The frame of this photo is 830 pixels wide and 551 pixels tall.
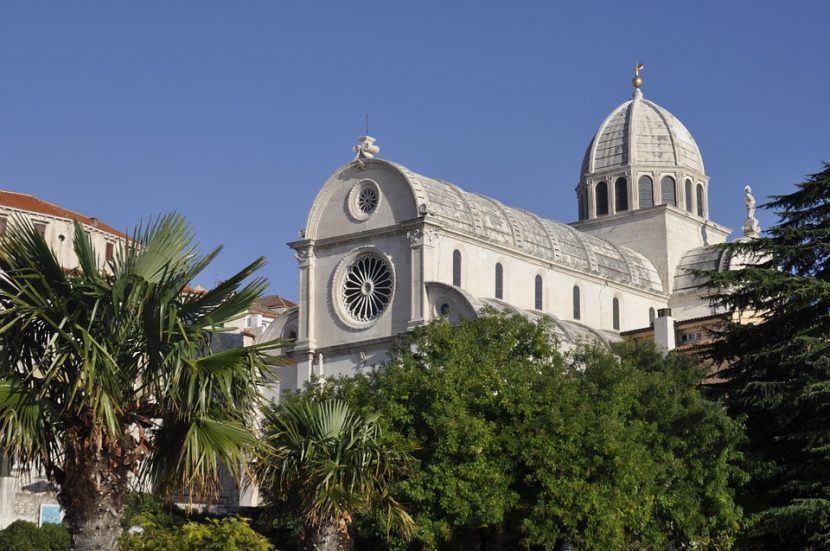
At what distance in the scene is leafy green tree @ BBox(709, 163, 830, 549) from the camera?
36.4 metres

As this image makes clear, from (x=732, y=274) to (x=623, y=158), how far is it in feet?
136

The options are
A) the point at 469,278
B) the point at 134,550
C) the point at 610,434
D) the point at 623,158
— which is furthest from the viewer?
the point at 623,158

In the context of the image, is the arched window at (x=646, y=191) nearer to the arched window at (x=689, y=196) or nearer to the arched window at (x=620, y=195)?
the arched window at (x=620, y=195)

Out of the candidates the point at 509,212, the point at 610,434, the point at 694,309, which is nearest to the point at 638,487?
the point at 610,434

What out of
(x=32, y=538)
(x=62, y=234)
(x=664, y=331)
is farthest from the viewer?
(x=62, y=234)

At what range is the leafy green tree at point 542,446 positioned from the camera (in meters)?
36.7

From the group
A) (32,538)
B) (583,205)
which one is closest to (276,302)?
(583,205)

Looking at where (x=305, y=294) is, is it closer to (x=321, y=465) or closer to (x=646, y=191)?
(x=646, y=191)

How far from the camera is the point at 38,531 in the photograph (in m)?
39.3

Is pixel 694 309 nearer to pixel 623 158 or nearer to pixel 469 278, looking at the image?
pixel 623 158

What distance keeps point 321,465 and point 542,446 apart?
11.3 metres

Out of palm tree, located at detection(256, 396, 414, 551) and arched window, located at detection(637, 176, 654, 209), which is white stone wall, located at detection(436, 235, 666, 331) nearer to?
arched window, located at detection(637, 176, 654, 209)

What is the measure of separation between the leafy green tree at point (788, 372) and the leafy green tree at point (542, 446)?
1198mm

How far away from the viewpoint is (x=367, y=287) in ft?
214
